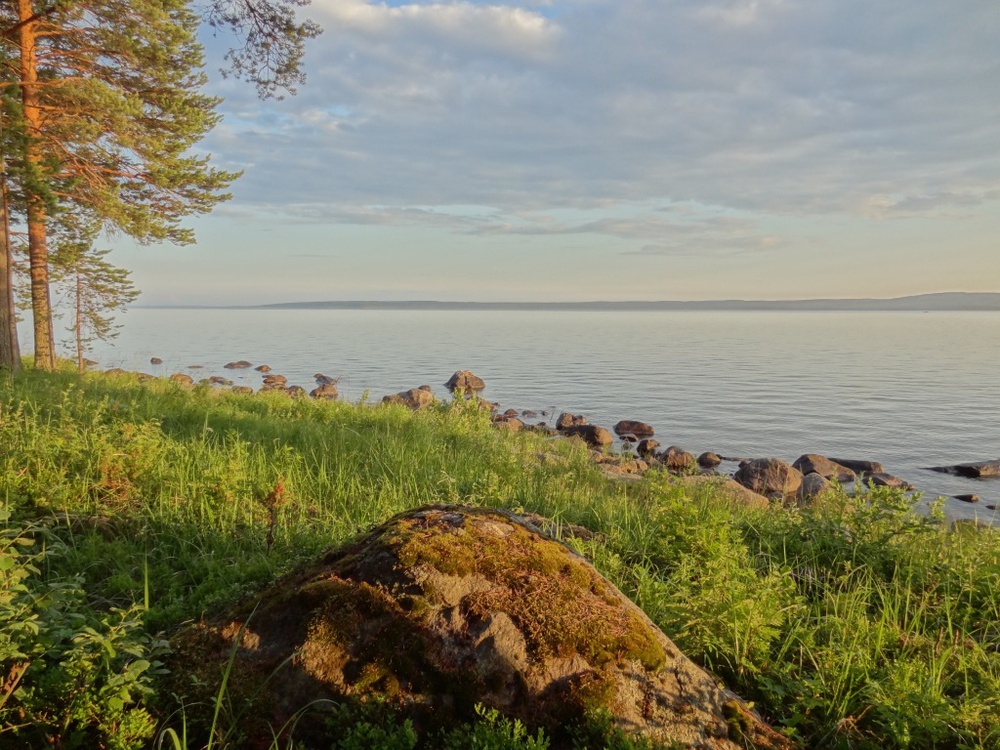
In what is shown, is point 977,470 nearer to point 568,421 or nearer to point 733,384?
point 568,421

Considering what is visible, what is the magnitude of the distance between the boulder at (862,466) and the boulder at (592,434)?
22.0 ft

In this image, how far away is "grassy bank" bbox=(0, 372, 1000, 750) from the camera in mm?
2461

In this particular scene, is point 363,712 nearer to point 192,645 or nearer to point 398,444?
point 192,645

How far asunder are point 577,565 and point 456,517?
0.60m

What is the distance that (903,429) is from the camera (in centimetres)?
2261

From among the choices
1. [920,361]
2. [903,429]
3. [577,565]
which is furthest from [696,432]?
[920,361]

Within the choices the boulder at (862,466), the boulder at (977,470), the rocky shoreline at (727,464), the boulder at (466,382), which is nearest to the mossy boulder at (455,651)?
the rocky shoreline at (727,464)

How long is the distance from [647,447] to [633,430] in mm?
2382

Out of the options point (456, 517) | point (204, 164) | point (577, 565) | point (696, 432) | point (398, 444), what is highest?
point (204, 164)

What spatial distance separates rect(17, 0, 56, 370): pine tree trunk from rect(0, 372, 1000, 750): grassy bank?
7.10m

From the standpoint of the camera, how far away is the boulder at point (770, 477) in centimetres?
1540

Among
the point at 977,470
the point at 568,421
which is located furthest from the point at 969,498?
the point at 568,421

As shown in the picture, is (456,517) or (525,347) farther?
(525,347)

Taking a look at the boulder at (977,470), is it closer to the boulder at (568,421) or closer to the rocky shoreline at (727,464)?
the rocky shoreline at (727,464)
